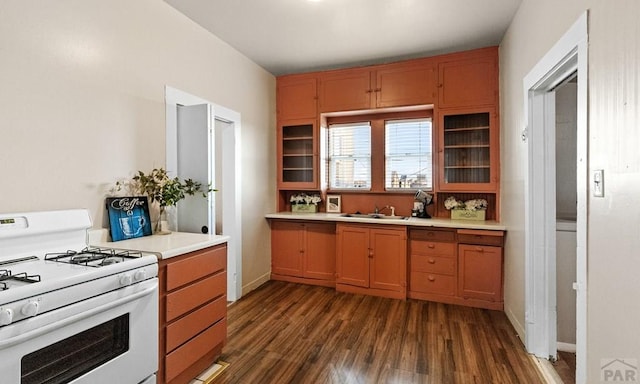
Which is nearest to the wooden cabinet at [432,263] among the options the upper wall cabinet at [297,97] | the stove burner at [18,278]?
the upper wall cabinet at [297,97]

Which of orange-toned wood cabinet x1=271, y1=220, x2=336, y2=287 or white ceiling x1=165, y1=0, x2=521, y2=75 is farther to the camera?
orange-toned wood cabinet x1=271, y1=220, x2=336, y2=287

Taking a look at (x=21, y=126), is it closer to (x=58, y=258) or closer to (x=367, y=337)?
(x=58, y=258)

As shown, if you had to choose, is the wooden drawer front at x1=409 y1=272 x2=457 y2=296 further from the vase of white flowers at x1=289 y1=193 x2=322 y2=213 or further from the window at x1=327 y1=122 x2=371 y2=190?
the vase of white flowers at x1=289 y1=193 x2=322 y2=213

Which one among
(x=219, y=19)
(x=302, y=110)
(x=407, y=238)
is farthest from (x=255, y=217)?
(x=219, y=19)

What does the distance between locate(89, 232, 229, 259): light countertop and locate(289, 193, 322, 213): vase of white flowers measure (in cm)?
205

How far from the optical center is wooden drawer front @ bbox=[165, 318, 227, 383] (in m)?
1.84

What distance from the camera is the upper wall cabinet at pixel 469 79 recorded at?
3334mm

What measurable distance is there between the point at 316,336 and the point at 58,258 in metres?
1.90

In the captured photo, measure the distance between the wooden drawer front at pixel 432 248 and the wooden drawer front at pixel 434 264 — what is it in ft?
0.15

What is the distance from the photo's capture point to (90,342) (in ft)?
4.64

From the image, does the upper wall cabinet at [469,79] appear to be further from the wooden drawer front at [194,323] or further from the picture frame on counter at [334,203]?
the wooden drawer front at [194,323]

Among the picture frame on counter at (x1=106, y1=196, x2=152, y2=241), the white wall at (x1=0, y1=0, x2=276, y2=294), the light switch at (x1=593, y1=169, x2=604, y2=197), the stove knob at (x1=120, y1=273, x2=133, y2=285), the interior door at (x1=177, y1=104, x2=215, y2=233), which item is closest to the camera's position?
the light switch at (x1=593, y1=169, x2=604, y2=197)

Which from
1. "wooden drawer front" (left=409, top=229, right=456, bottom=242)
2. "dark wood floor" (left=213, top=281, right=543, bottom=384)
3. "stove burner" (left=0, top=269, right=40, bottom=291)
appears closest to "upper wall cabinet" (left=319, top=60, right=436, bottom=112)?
"wooden drawer front" (left=409, top=229, right=456, bottom=242)

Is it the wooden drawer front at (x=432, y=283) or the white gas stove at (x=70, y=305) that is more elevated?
the white gas stove at (x=70, y=305)
